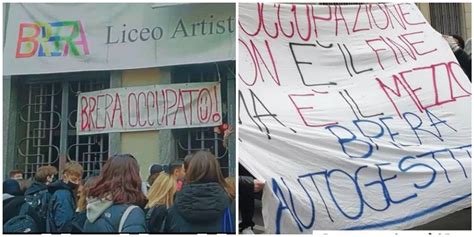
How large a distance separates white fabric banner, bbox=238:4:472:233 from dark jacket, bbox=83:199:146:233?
2.49 feet

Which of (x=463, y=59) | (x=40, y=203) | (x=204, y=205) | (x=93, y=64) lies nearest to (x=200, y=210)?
(x=204, y=205)

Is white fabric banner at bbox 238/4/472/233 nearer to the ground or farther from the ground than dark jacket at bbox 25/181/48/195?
farther from the ground

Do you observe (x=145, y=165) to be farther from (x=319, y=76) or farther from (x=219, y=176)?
(x=319, y=76)

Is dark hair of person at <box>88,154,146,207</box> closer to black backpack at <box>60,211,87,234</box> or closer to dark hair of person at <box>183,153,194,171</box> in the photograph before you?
black backpack at <box>60,211,87,234</box>

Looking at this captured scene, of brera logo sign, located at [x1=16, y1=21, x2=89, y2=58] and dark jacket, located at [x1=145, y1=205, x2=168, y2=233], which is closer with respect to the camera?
dark jacket, located at [x1=145, y1=205, x2=168, y2=233]

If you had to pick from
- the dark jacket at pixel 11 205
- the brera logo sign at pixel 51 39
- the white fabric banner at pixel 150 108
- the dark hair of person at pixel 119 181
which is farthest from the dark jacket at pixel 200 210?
the brera logo sign at pixel 51 39

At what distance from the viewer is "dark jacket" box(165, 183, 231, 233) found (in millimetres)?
3455

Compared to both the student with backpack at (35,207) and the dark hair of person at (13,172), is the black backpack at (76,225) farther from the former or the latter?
the dark hair of person at (13,172)

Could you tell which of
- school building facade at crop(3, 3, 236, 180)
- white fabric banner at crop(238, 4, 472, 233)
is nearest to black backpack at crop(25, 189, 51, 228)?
school building facade at crop(3, 3, 236, 180)

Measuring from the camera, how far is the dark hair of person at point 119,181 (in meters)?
3.55

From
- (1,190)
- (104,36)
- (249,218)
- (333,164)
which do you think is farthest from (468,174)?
(1,190)

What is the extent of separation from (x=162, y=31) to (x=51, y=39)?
73cm

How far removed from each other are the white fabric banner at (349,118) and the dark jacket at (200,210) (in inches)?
10.9

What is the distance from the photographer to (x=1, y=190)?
11.7ft
